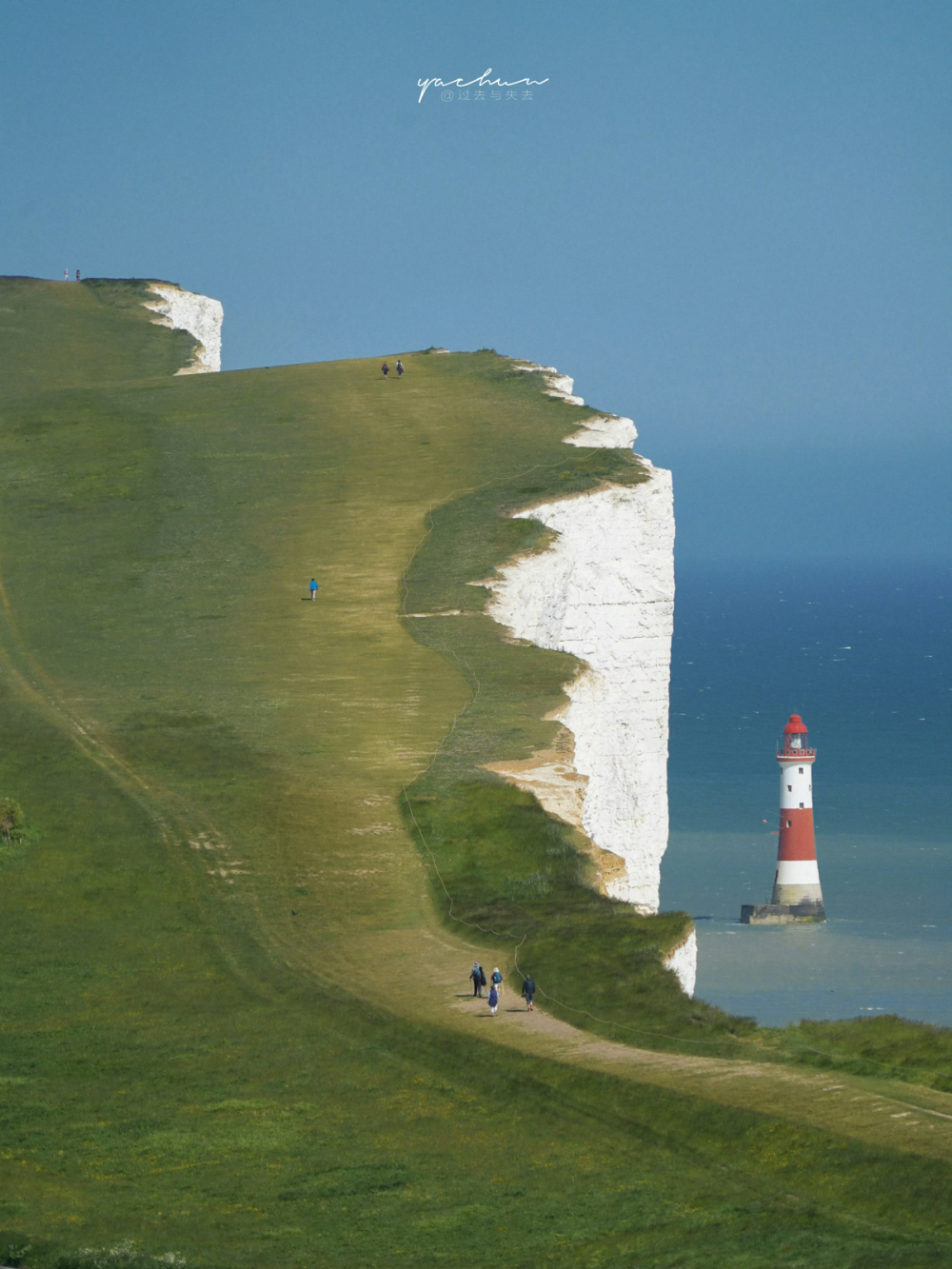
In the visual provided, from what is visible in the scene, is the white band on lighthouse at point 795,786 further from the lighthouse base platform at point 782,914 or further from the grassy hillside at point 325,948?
the grassy hillside at point 325,948

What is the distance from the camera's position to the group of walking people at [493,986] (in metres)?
37.3

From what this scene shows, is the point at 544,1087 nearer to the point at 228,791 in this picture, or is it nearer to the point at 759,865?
the point at 228,791

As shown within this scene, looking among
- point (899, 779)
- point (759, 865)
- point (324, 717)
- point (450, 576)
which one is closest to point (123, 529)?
point (450, 576)

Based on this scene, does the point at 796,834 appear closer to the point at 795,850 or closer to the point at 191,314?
the point at 795,850

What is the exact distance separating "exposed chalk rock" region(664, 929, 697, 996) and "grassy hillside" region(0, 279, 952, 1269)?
1.85 feet

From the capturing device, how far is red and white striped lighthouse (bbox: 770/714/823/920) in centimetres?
9294

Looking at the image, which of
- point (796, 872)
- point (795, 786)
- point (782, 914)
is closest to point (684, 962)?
point (795, 786)

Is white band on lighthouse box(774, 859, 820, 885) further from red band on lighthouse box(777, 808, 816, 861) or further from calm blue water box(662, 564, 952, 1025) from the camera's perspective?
calm blue water box(662, 564, 952, 1025)

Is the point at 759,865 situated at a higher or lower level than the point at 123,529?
lower

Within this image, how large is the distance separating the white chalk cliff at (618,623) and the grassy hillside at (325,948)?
2027mm

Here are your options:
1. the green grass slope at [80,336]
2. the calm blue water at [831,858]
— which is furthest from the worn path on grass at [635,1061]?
the green grass slope at [80,336]

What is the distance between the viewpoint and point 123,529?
8538cm

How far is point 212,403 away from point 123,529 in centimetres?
2260

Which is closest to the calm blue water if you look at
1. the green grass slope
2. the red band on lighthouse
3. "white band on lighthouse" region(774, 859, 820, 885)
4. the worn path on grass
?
"white band on lighthouse" region(774, 859, 820, 885)
